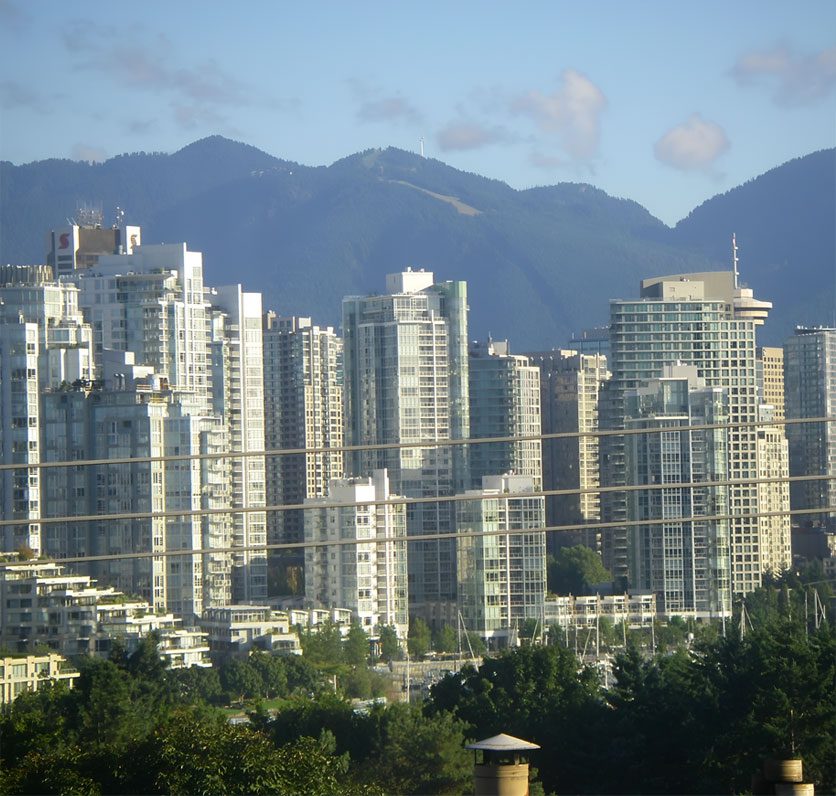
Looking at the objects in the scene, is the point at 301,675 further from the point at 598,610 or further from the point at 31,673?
the point at 598,610

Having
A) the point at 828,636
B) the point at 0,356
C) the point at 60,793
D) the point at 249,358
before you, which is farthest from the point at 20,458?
the point at 60,793

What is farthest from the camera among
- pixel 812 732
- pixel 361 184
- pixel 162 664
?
pixel 361 184

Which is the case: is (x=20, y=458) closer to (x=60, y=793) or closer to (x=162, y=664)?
(x=162, y=664)

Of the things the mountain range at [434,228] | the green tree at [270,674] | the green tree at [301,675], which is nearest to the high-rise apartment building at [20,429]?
the green tree at [270,674]

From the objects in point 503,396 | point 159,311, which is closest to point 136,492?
point 159,311

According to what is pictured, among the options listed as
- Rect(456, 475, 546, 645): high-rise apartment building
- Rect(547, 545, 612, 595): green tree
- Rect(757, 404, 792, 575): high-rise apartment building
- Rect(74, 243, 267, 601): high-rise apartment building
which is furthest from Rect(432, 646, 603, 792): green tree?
Rect(74, 243, 267, 601): high-rise apartment building

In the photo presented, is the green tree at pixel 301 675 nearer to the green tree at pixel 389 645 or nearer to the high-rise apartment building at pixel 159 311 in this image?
the green tree at pixel 389 645

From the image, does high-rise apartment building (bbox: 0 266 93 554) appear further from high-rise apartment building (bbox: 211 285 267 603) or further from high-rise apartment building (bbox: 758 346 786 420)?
high-rise apartment building (bbox: 758 346 786 420)
